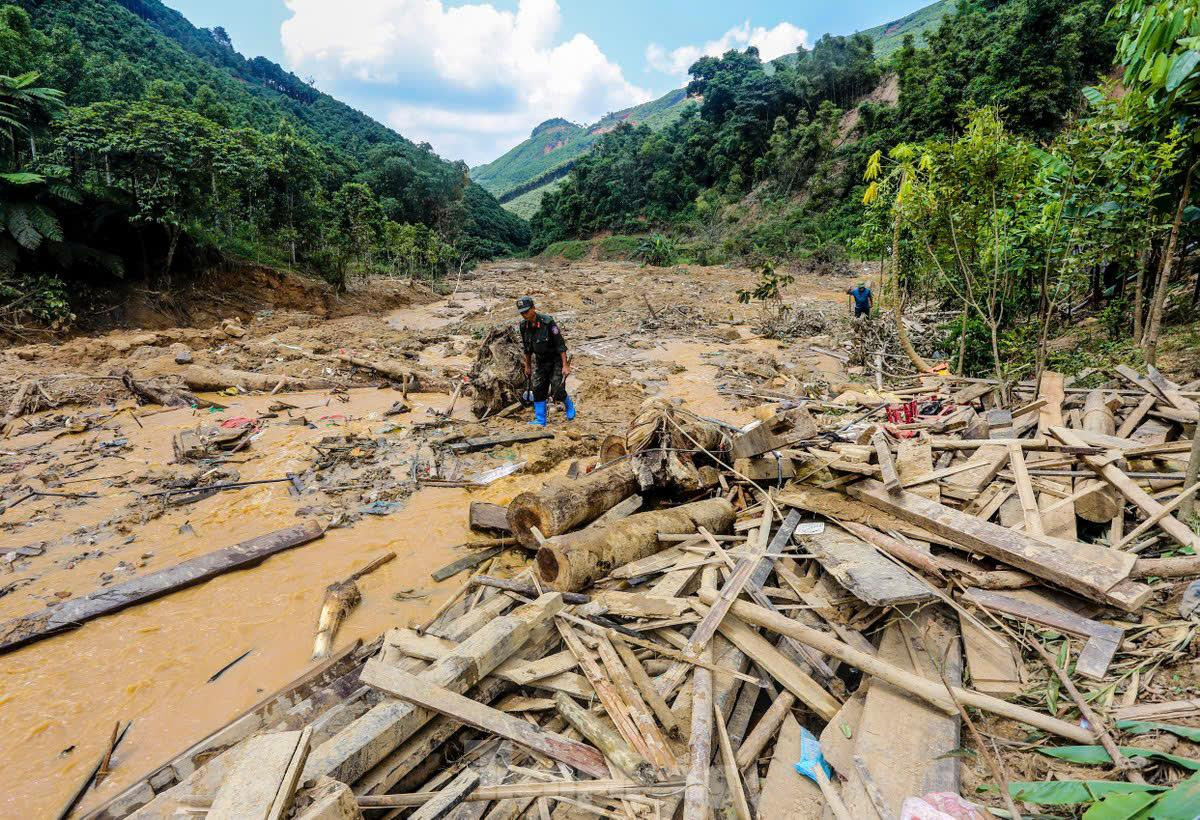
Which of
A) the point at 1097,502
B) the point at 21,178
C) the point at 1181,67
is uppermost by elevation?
the point at 21,178

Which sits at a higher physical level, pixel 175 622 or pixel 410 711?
pixel 410 711

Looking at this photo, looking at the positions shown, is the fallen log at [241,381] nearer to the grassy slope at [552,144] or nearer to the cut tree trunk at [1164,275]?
the cut tree trunk at [1164,275]

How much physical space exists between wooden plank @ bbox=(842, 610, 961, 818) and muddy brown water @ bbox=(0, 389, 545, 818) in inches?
123

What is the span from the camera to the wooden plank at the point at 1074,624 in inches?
89.0

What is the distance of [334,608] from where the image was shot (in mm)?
3895

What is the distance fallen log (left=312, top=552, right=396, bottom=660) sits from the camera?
365 centimetres

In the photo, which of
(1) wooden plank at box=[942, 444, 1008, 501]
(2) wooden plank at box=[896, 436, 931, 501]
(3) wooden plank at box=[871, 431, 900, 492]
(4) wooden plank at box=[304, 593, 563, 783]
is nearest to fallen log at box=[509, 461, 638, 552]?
(4) wooden plank at box=[304, 593, 563, 783]

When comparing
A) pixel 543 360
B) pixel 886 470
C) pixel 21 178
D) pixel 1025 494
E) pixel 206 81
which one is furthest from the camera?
pixel 206 81

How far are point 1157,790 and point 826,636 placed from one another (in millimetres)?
1119

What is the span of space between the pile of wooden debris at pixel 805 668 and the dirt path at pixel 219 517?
2.26 feet

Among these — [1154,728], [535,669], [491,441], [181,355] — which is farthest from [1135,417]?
[181,355]

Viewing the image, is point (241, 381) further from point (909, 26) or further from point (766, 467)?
point (909, 26)

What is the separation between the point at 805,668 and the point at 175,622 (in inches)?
178

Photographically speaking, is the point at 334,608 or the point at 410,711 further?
the point at 334,608
